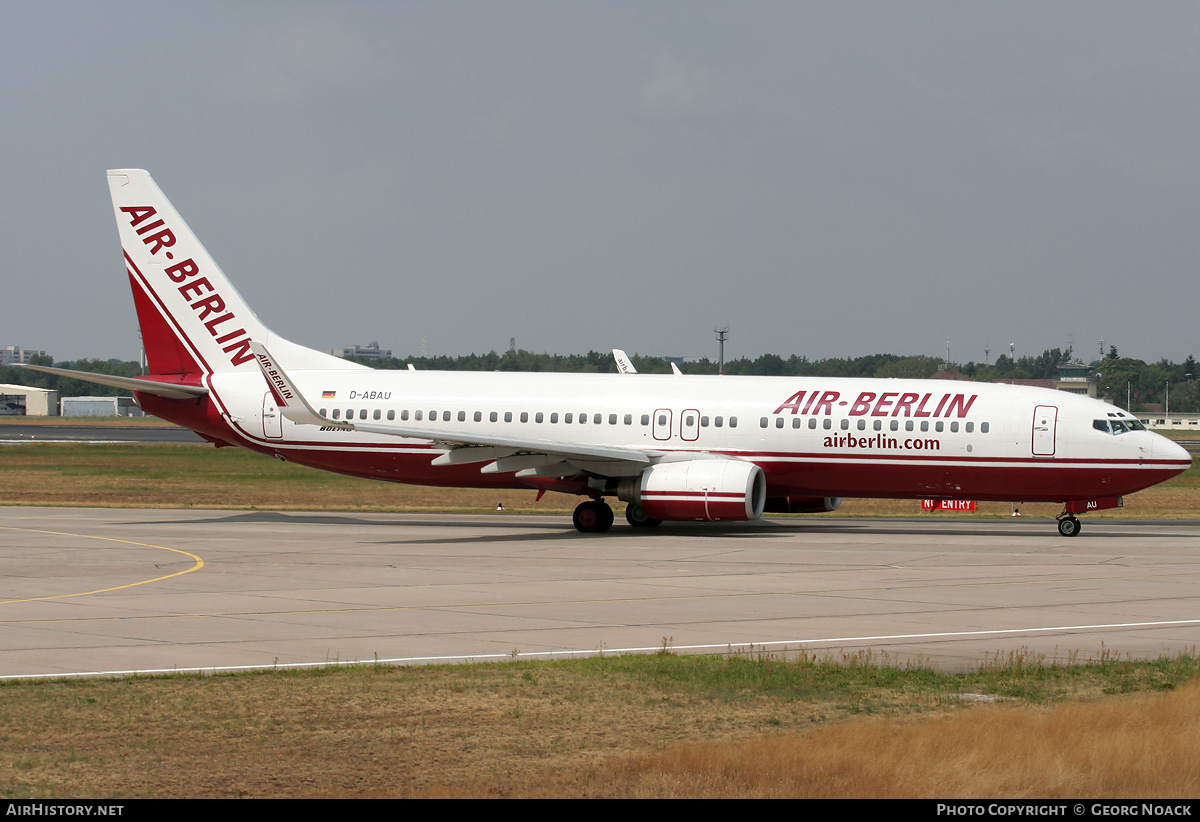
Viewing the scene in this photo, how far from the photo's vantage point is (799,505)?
1464 inches

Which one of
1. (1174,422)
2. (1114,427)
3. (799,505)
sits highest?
(1174,422)

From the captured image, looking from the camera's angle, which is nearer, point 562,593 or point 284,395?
point 562,593

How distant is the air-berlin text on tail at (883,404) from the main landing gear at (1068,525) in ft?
12.6

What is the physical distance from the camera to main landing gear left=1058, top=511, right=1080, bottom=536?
1313 inches

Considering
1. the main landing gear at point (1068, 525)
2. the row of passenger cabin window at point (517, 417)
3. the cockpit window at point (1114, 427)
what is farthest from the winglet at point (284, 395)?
the cockpit window at point (1114, 427)

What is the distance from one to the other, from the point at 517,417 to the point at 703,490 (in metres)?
6.71

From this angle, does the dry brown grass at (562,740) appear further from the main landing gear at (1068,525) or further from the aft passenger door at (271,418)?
the aft passenger door at (271,418)

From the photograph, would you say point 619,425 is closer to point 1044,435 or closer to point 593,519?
point 593,519

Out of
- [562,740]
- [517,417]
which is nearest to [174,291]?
[517,417]

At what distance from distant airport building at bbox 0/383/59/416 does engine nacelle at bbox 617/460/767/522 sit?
6697 inches

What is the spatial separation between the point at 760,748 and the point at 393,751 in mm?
3014

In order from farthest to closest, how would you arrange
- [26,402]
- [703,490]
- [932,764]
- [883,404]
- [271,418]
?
[26,402]
[271,418]
[883,404]
[703,490]
[932,764]

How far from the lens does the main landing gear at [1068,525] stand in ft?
109

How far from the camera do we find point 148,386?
37781 millimetres
